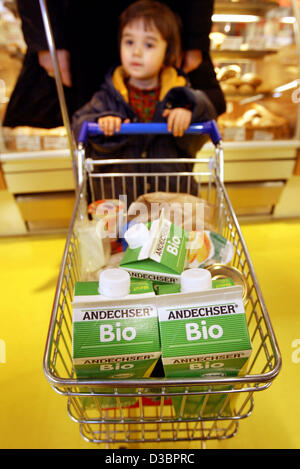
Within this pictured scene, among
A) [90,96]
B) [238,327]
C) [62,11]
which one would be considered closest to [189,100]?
[90,96]

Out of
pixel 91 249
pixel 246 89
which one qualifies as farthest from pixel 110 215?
pixel 246 89

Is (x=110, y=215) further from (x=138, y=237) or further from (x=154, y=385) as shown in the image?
(x=154, y=385)

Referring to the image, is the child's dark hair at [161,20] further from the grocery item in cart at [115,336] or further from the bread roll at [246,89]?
the grocery item in cart at [115,336]

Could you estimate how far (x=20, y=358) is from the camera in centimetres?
141

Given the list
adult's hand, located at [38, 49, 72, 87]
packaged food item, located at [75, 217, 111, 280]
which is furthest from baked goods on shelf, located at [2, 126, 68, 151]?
packaged food item, located at [75, 217, 111, 280]

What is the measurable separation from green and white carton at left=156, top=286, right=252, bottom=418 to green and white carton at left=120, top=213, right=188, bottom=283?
0.12 meters

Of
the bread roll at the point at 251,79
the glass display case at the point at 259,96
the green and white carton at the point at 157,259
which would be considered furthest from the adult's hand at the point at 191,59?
the green and white carton at the point at 157,259

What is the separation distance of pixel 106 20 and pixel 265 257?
5.52ft

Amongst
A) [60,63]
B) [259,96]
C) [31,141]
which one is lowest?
[31,141]

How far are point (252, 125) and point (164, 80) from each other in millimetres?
1067

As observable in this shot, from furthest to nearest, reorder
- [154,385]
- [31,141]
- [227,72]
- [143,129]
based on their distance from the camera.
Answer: [31,141], [227,72], [143,129], [154,385]

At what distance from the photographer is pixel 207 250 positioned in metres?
0.86

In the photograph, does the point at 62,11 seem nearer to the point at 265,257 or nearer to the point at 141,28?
the point at 141,28

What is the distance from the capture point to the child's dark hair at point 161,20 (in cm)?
142
